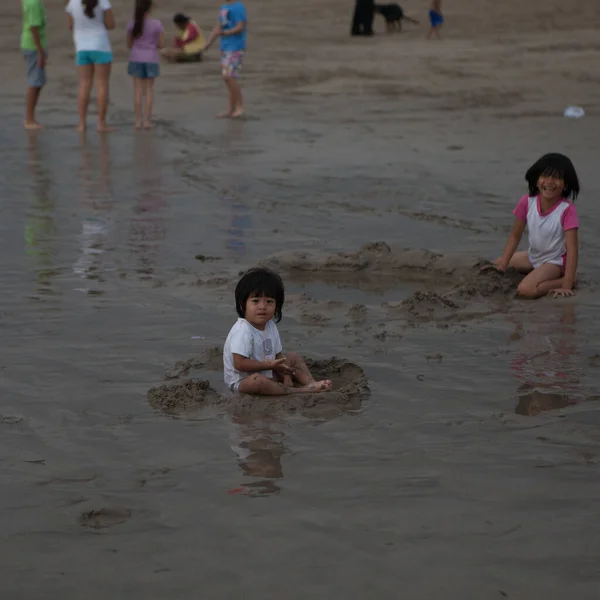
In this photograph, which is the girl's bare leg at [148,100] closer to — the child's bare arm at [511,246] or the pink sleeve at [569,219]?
the child's bare arm at [511,246]

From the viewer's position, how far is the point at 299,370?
5648 mm

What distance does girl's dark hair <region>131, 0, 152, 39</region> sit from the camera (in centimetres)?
1402

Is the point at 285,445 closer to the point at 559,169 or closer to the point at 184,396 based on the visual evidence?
the point at 184,396

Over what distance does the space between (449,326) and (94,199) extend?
5.02 m

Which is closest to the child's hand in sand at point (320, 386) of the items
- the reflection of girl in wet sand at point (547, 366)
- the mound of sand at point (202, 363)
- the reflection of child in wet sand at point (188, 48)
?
the mound of sand at point (202, 363)

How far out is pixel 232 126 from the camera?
15.1m

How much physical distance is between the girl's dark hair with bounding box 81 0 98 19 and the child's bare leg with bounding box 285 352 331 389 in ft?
28.8

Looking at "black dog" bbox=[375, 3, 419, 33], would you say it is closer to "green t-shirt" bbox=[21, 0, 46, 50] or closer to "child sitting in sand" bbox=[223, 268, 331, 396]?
"green t-shirt" bbox=[21, 0, 46, 50]

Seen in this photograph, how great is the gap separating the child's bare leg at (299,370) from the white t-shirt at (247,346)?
75 mm

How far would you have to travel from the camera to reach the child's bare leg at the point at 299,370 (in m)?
5.62


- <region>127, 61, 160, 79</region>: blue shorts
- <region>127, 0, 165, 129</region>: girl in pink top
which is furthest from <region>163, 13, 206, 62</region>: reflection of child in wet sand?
<region>127, 61, 160, 79</region>: blue shorts

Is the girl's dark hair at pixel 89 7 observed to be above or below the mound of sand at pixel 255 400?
above

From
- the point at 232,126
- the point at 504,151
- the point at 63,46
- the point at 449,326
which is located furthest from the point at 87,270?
the point at 63,46

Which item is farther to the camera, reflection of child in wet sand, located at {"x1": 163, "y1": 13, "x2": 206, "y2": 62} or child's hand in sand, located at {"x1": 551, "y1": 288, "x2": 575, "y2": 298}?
reflection of child in wet sand, located at {"x1": 163, "y1": 13, "x2": 206, "y2": 62}
